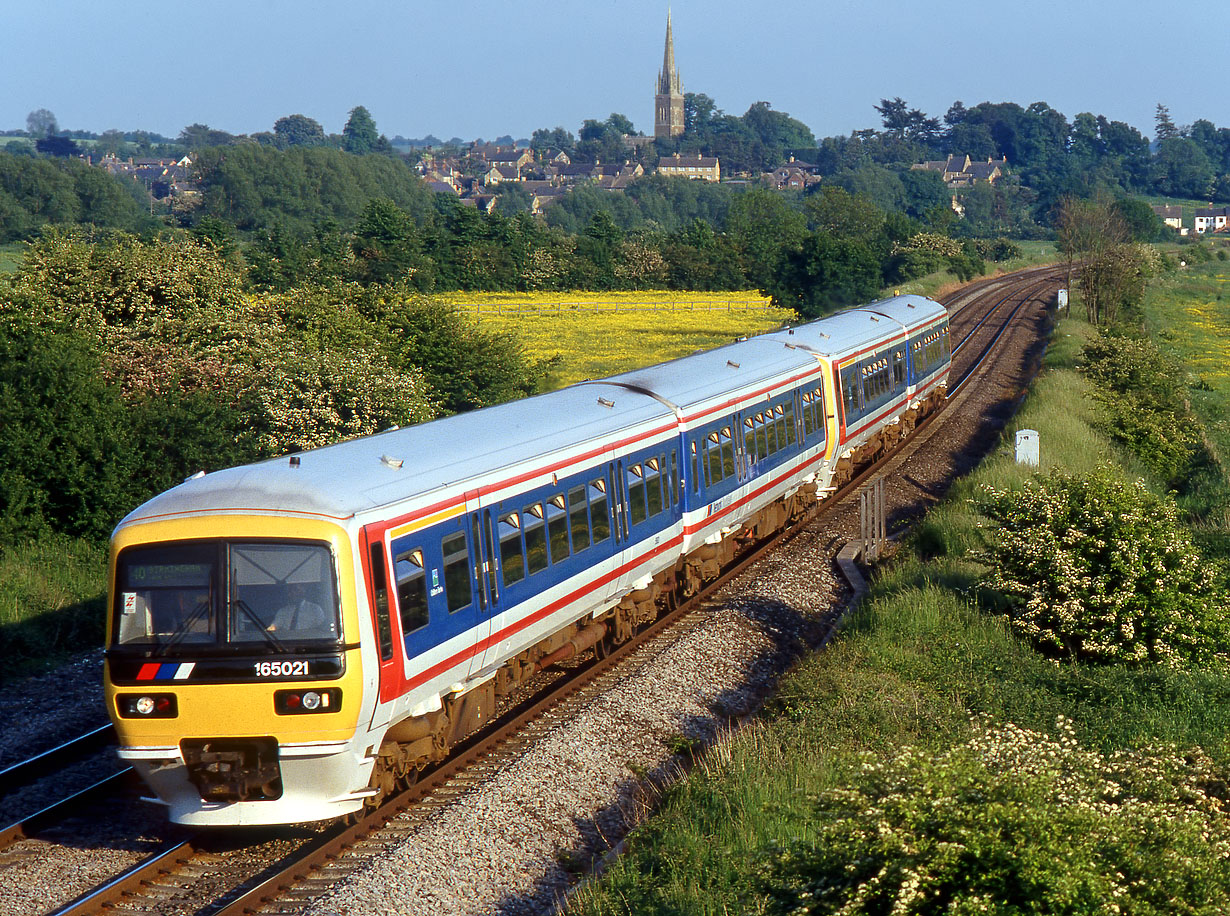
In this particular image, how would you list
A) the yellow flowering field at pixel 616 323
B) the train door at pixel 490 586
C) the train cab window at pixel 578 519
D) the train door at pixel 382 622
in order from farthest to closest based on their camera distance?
1. the yellow flowering field at pixel 616 323
2. the train cab window at pixel 578 519
3. the train door at pixel 490 586
4. the train door at pixel 382 622

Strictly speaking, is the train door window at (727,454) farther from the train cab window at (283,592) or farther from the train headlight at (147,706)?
the train headlight at (147,706)

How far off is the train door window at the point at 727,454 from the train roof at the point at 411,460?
2035 mm

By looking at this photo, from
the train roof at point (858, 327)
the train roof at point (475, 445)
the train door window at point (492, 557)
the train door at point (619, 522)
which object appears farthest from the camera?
the train roof at point (858, 327)

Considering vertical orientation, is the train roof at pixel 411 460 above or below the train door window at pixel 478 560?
above

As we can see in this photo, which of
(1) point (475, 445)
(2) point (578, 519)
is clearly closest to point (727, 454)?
(2) point (578, 519)

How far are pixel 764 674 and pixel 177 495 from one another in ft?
24.2

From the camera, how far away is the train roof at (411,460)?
31.1 feet

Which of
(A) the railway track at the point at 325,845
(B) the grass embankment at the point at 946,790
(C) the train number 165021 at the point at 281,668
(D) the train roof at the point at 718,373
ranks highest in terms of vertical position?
(D) the train roof at the point at 718,373

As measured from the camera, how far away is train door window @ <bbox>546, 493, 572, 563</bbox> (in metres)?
12.6

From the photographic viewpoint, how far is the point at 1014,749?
7566 mm

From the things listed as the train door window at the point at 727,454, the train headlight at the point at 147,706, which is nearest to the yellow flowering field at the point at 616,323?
the train door window at the point at 727,454

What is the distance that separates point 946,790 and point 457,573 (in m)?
5.28

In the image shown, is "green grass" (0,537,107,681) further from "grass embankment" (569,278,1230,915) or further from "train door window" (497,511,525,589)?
"grass embankment" (569,278,1230,915)

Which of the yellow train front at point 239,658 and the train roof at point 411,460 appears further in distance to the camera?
the train roof at point 411,460
